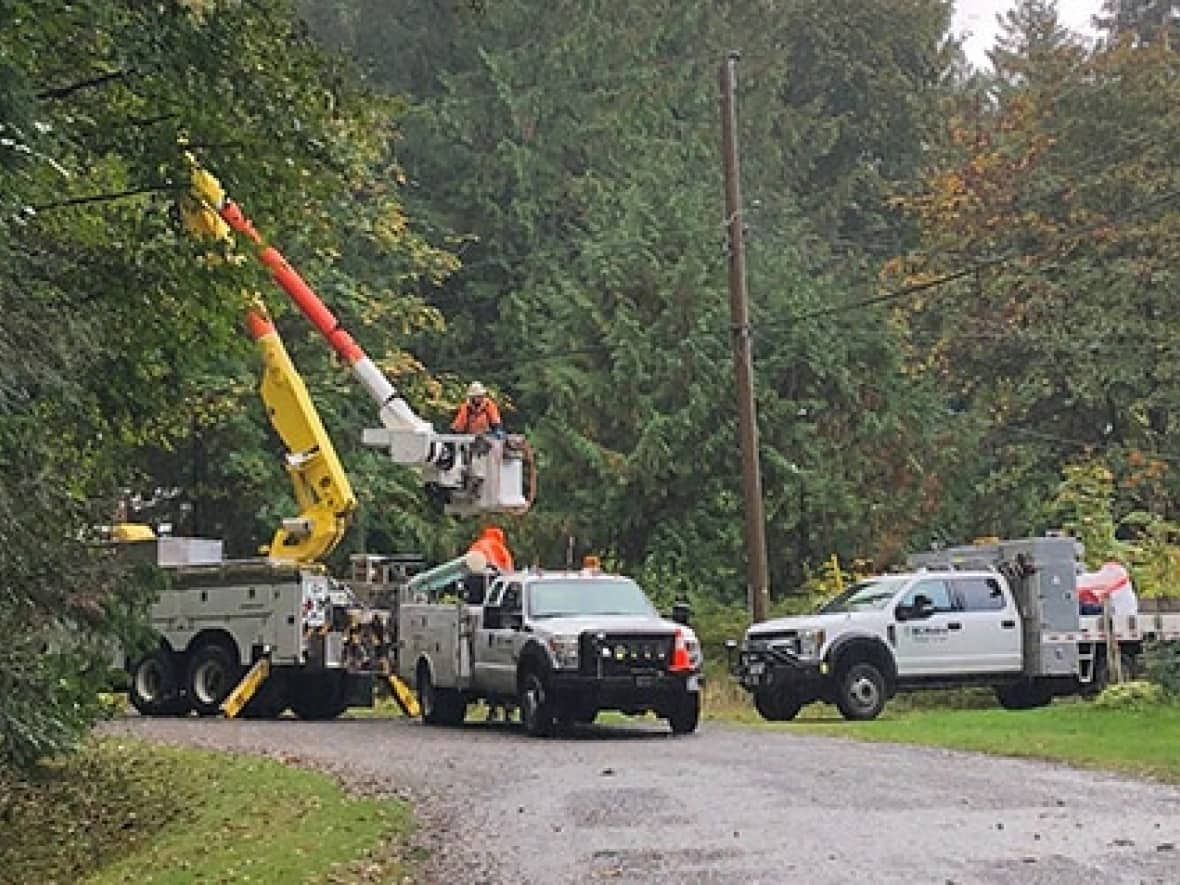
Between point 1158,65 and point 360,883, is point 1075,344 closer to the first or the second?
point 1158,65

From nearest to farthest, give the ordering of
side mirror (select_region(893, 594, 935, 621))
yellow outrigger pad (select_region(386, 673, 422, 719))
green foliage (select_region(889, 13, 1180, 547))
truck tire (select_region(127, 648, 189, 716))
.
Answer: side mirror (select_region(893, 594, 935, 621)) → yellow outrigger pad (select_region(386, 673, 422, 719)) → truck tire (select_region(127, 648, 189, 716)) → green foliage (select_region(889, 13, 1180, 547))

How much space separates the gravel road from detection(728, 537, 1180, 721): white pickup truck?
145 inches

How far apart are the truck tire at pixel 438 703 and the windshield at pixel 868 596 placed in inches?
199

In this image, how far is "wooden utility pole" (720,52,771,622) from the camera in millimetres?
26516

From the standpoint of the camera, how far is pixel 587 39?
1818 inches

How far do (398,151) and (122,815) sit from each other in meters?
32.4

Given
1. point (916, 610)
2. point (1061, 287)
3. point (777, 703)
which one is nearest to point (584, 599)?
point (777, 703)

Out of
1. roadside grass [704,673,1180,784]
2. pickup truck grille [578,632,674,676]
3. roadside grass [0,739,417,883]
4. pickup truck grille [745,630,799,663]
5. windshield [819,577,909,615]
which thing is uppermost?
windshield [819,577,909,615]

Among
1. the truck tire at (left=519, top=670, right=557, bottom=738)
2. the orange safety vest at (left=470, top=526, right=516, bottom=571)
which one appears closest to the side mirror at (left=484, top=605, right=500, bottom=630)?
the truck tire at (left=519, top=670, right=557, bottom=738)

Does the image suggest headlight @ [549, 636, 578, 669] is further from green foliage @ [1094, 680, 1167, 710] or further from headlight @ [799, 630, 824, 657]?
green foliage @ [1094, 680, 1167, 710]

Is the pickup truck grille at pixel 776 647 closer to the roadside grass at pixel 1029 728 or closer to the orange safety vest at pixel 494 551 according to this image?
the roadside grass at pixel 1029 728

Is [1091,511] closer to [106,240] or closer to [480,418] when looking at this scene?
[480,418]

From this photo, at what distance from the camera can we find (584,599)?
830 inches

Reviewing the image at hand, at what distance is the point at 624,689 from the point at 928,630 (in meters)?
5.64
